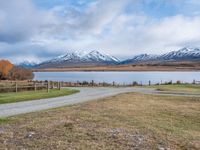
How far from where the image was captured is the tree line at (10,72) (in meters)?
61.4

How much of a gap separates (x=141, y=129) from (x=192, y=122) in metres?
4.04

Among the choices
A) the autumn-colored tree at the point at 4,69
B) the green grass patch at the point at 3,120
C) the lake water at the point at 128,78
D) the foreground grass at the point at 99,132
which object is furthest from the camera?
the lake water at the point at 128,78

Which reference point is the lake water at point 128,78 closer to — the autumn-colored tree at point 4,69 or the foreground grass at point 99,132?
the autumn-colored tree at point 4,69

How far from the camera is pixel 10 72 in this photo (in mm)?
62562

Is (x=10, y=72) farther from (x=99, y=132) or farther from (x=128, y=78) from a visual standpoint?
(x=99, y=132)

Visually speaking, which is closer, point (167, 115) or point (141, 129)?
point (141, 129)

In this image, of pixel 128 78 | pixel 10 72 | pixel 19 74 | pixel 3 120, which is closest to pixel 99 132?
pixel 3 120

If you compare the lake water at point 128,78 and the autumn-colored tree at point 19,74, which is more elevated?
the autumn-colored tree at point 19,74

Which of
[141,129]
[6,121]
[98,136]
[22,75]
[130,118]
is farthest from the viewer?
[22,75]

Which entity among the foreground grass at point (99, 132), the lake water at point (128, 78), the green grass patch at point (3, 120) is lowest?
the lake water at point (128, 78)

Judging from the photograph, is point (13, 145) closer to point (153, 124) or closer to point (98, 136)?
point (98, 136)

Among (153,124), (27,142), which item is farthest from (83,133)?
(153,124)

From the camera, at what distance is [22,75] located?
212 feet

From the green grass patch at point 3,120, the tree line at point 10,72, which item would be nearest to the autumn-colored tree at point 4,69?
the tree line at point 10,72
